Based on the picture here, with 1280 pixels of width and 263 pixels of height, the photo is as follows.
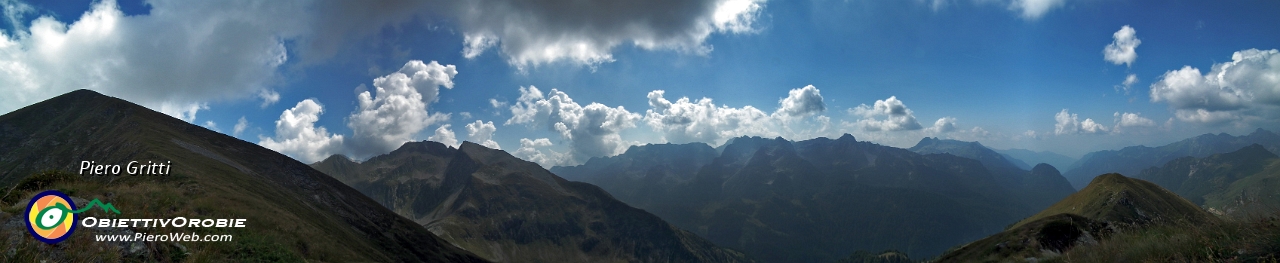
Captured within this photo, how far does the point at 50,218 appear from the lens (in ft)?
45.8

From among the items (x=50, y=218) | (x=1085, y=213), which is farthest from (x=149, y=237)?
(x=1085, y=213)

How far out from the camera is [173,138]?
124 metres

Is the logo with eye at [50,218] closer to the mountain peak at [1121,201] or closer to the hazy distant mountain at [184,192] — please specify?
the hazy distant mountain at [184,192]

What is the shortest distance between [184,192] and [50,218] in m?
48.8

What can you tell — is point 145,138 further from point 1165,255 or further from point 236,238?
point 1165,255

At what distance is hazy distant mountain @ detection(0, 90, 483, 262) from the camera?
16.1m

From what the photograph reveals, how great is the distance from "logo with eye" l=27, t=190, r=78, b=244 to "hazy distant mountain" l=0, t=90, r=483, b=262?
1.23ft

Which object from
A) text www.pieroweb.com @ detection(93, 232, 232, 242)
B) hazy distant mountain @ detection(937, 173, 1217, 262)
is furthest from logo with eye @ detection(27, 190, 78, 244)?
hazy distant mountain @ detection(937, 173, 1217, 262)

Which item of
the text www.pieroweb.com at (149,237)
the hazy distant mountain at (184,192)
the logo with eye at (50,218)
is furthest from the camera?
the hazy distant mountain at (184,192)

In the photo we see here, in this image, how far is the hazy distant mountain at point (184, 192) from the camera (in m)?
16.1

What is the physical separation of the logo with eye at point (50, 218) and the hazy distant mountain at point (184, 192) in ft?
1.23

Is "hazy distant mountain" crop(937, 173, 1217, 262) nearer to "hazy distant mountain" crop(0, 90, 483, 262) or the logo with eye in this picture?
"hazy distant mountain" crop(0, 90, 483, 262)

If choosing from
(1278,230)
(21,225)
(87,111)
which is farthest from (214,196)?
(87,111)

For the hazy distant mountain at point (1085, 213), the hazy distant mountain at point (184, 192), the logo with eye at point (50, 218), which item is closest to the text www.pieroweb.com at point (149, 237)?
the hazy distant mountain at point (184, 192)
